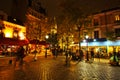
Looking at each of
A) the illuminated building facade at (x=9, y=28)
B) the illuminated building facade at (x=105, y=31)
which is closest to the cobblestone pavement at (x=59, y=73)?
the illuminated building facade at (x=9, y=28)

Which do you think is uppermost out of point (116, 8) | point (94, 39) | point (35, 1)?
point (35, 1)

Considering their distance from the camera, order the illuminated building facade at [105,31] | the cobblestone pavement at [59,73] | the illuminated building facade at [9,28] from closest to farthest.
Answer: the cobblestone pavement at [59,73] → the illuminated building facade at [9,28] → the illuminated building facade at [105,31]

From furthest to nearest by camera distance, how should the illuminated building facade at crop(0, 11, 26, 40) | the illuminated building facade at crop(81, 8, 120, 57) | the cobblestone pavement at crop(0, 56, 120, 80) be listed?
the illuminated building facade at crop(81, 8, 120, 57) → the illuminated building facade at crop(0, 11, 26, 40) → the cobblestone pavement at crop(0, 56, 120, 80)

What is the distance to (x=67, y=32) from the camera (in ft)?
85.3

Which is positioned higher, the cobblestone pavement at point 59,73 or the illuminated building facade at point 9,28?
the illuminated building facade at point 9,28

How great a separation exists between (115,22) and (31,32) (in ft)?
52.0

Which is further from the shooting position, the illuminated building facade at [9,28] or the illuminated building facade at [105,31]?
the illuminated building facade at [105,31]

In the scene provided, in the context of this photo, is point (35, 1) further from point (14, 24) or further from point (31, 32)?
point (14, 24)

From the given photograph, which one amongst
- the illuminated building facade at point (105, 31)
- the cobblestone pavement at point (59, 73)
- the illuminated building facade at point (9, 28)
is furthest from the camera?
the illuminated building facade at point (105, 31)

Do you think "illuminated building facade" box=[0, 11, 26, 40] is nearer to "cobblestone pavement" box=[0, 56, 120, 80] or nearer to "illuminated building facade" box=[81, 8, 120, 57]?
"illuminated building facade" box=[81, 8, 120, 57]

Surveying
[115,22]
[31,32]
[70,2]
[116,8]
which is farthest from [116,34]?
[31,32]

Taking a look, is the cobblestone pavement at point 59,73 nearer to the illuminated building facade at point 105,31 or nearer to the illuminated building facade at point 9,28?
the illuminated building facade at point 9,28

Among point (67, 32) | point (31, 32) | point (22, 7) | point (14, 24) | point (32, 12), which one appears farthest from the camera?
point (32, 12)

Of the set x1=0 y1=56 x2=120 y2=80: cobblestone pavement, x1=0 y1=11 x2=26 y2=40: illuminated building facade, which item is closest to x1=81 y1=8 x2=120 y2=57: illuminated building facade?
x1=0 y1=11 x2=26 y2=40: illuminated building facade
